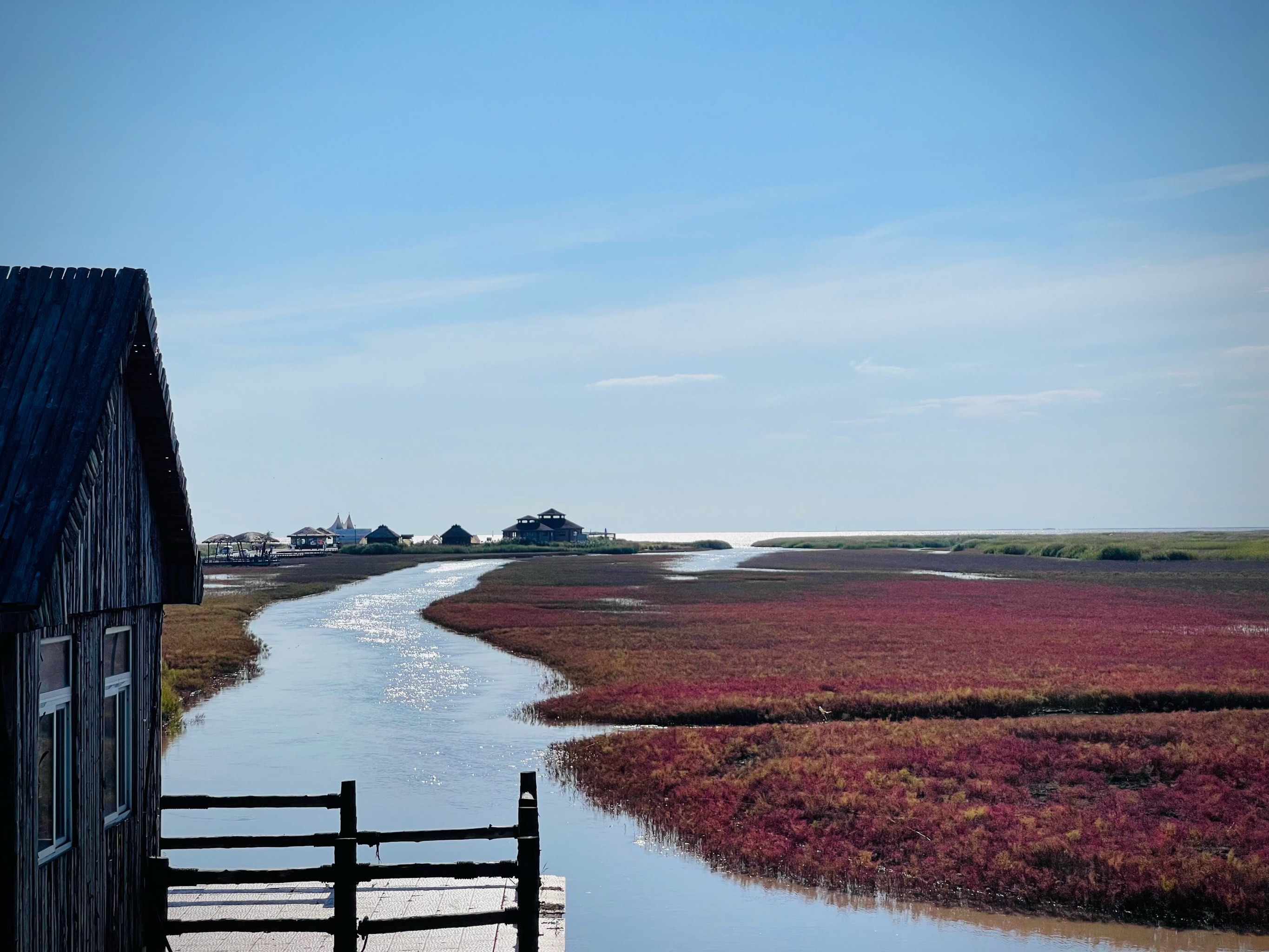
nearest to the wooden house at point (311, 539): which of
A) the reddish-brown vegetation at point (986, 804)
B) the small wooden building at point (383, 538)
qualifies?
the small wooden building at point (383, 538)

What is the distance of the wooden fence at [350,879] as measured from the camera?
11.2 m

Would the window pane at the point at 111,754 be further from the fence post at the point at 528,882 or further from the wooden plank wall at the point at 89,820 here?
the fence post at the point at 528,882

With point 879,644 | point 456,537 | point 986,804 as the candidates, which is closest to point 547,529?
point 456,537

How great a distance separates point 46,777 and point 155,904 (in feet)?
8.76

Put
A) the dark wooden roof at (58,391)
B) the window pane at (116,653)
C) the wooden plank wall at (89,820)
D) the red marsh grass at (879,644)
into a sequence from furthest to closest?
the red marsh grass at (879,644), the window pane at (116,653), the wooden plank wall at (89,820), the dark wooden roof at (58,391)

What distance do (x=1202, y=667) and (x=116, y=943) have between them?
114 ft

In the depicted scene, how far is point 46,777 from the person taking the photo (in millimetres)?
9281

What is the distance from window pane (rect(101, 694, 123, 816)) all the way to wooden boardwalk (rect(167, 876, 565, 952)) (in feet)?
6.81

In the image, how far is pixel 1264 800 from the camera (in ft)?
69.1

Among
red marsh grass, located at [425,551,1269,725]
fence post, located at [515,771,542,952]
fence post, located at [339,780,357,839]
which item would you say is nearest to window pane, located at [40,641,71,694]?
fence post, located at [339,780,357,839]

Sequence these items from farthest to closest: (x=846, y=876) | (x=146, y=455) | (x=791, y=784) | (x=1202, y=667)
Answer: (x=1202, y=667), (x=791, y=784), (x=846, y=876), (x=146, y=455)

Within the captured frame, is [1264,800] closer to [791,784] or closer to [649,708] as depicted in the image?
[791,784]

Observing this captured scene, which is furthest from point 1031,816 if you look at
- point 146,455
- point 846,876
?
point 146,455

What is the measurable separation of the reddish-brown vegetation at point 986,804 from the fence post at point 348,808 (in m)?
8.06
